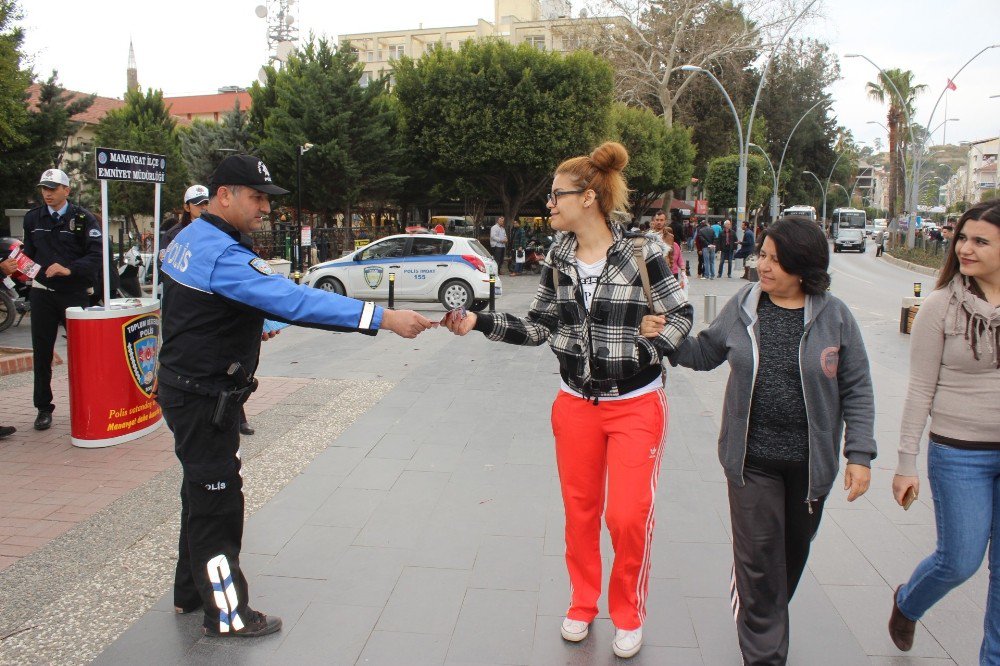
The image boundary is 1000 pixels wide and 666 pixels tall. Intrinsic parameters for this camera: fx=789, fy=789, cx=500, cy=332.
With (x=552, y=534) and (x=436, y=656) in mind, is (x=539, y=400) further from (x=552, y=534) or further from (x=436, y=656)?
(x=436, y=656)

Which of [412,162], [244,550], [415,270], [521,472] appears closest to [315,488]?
[244,550]

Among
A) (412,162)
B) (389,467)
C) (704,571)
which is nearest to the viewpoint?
(704,571)

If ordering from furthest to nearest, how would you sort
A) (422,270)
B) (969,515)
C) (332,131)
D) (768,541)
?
(332,131)
(422,270)
(768,541)
(969,515)

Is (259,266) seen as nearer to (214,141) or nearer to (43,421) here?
(43,421)

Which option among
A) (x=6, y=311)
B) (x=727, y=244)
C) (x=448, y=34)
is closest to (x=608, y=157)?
(x=6, y=311)

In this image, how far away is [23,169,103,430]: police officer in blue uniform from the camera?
241 inches

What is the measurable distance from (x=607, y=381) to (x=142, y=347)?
165 inches

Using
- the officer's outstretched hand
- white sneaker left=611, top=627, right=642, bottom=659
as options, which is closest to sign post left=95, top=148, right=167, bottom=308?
the officer's outstretched hand

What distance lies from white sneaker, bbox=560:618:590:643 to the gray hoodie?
3.00 feet

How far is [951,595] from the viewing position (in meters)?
3.70

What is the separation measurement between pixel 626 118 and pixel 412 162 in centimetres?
1265

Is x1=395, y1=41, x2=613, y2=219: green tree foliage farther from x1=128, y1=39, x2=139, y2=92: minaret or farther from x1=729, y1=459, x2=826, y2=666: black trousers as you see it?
x1=128, y1=39, x2=139, y2=92: minaret

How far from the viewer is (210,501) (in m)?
3.18

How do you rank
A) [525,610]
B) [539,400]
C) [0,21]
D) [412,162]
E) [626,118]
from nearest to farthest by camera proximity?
[525,610] < [539,400] < [0,21] < [412,162] < [626,118]
